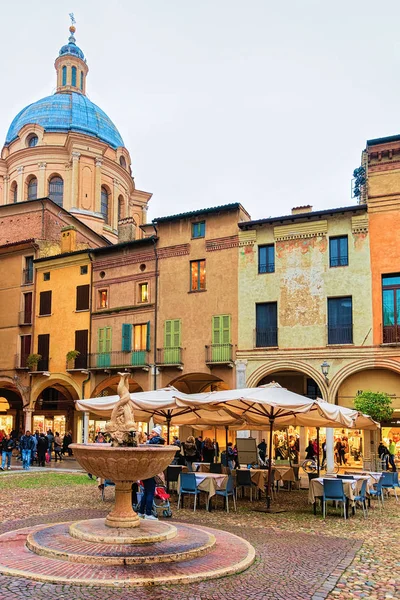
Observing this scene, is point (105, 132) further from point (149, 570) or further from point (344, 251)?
point (149, 570)

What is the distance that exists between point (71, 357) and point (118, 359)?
3.20 meters

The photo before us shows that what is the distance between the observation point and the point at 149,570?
7.83m

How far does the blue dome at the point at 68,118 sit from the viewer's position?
50.8m

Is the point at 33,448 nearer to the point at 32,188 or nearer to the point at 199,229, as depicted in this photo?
the point at 199,229

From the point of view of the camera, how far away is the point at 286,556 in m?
9.20

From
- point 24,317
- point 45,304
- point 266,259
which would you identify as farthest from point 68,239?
point 266,259

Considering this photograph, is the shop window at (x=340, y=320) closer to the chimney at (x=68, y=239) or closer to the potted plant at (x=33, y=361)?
the potted plant at (x=33, y=361)

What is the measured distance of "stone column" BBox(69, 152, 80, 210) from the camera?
4767 centimetres

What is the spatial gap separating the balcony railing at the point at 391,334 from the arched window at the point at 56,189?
3134 centimetres

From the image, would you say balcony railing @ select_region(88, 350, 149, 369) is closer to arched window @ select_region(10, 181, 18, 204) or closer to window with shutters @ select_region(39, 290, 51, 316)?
window with shutters @ select_region(39, 290, 51, 316)

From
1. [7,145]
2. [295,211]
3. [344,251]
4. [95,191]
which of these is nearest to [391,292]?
[344,251]

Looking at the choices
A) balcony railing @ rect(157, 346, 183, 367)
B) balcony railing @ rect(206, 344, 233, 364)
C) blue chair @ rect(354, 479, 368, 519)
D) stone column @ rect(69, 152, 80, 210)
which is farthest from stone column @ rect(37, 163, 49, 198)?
blue chair @ rect(354, 479, 368, 519)

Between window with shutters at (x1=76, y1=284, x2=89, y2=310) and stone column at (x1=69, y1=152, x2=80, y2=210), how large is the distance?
50.7 feet

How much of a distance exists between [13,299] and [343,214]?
20.6m
